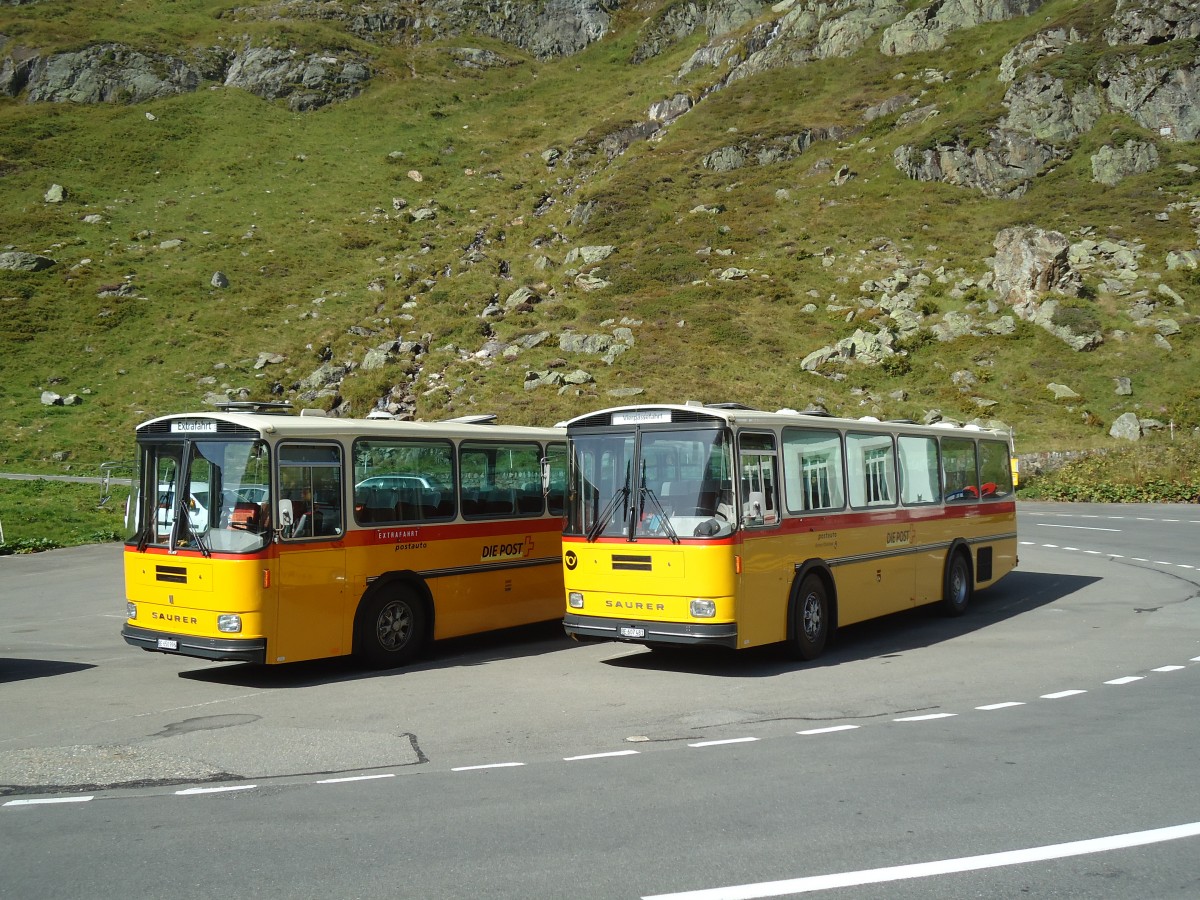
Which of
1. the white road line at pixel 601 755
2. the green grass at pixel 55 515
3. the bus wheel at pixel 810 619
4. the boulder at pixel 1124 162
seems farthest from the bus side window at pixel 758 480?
the boulder at pixel 1124 162

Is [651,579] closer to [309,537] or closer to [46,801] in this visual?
[309,537]

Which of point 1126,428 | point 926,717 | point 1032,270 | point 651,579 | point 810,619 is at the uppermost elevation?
point 1032,270

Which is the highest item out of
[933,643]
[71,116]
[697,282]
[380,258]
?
[71,116]

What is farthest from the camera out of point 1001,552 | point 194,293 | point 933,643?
point 194,293

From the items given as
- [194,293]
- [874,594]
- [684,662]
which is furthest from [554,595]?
[194,293]

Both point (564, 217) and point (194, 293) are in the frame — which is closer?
point (194, 293)

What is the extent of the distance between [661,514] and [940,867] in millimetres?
6431

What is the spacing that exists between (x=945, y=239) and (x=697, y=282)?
1400 centimetres

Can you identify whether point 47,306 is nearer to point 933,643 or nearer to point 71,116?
point 71,116

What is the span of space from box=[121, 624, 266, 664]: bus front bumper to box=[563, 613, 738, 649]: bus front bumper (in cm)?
339

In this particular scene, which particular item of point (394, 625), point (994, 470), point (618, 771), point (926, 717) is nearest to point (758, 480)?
point (926, 717)

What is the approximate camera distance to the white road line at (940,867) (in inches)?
198

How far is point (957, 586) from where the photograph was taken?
16031 millimetres

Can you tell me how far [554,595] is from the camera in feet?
48.6
